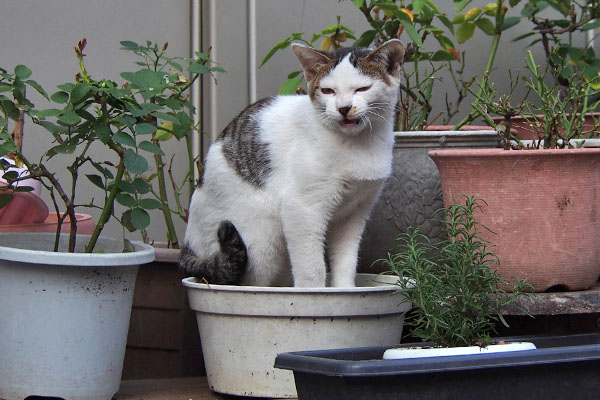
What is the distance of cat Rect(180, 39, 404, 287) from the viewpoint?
218cm

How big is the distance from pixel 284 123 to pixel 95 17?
1.15 metres

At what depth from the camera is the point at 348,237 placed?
2371 millimetres

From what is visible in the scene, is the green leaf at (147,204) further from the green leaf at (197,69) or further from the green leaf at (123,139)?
the green leaf at (197,69)

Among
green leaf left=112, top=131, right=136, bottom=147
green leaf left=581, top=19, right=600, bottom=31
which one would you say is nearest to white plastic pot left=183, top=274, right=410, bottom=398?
green leaf left=112, top=131, right=136, bottom=147

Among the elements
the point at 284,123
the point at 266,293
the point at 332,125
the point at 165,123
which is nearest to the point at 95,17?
the point at 165,123

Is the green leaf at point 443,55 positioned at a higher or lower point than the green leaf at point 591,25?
lower

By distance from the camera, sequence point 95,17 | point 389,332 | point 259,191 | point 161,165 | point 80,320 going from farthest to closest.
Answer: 1. point 95,17
2. point 161,165
3. point 259,191
4. point 389,332
5. point 80,320

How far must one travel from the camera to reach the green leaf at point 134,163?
200cm

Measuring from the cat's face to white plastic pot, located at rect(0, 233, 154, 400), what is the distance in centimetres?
62

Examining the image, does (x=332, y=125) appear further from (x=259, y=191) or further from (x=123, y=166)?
(x=123, y=166)

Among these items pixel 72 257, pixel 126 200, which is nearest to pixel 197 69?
pixel 126 200

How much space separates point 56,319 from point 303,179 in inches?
27.9

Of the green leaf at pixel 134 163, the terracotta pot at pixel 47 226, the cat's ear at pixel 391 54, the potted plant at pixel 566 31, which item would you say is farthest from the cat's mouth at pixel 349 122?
the potted plant at pixel 566 31

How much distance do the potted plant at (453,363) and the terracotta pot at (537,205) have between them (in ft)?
1.47
